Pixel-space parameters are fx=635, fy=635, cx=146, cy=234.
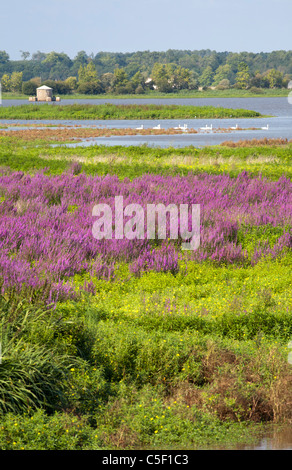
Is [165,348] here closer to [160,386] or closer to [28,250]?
[160,386]

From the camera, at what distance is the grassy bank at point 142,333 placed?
6426 mm

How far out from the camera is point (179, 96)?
179 m

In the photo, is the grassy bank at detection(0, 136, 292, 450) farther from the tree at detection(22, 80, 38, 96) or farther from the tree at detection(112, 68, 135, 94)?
the tree at detection(112, 68, 135, 94)

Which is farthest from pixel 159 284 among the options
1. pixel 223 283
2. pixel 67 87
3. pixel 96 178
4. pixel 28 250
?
pixel 67 87

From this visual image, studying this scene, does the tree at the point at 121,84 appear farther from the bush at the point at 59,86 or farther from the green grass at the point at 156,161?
the green grass at the point at 156,161

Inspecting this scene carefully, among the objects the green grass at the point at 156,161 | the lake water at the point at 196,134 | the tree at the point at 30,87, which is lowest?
the lake water at the point at 196,134

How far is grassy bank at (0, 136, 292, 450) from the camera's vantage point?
643 cm

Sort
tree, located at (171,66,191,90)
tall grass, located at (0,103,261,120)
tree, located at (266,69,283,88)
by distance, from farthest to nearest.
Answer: tree, located at (266,69,283,88)
tree, located at (171,66,191,90)
tall grass, located at (0,103,261,120)

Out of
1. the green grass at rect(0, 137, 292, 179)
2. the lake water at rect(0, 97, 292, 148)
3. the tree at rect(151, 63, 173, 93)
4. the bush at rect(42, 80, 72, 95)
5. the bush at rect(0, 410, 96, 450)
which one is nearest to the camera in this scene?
the bush at rect(0, 410, 96, 450)

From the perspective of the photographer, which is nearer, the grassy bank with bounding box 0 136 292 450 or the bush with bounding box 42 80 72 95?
the grassy bank with bounding box 0 136 292 450

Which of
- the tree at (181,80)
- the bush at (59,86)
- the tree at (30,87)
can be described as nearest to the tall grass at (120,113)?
the bush at (59,86)

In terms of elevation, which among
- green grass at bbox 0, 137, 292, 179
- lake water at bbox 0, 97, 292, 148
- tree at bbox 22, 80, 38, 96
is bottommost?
lake water at bbox 0, 97, 292, 148

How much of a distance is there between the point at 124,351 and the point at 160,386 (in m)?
0.73

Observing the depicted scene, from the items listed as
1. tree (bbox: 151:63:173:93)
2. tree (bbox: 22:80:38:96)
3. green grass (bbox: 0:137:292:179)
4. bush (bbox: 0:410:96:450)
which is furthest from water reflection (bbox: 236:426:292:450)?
tree (bbox: 151:63:173:93)
